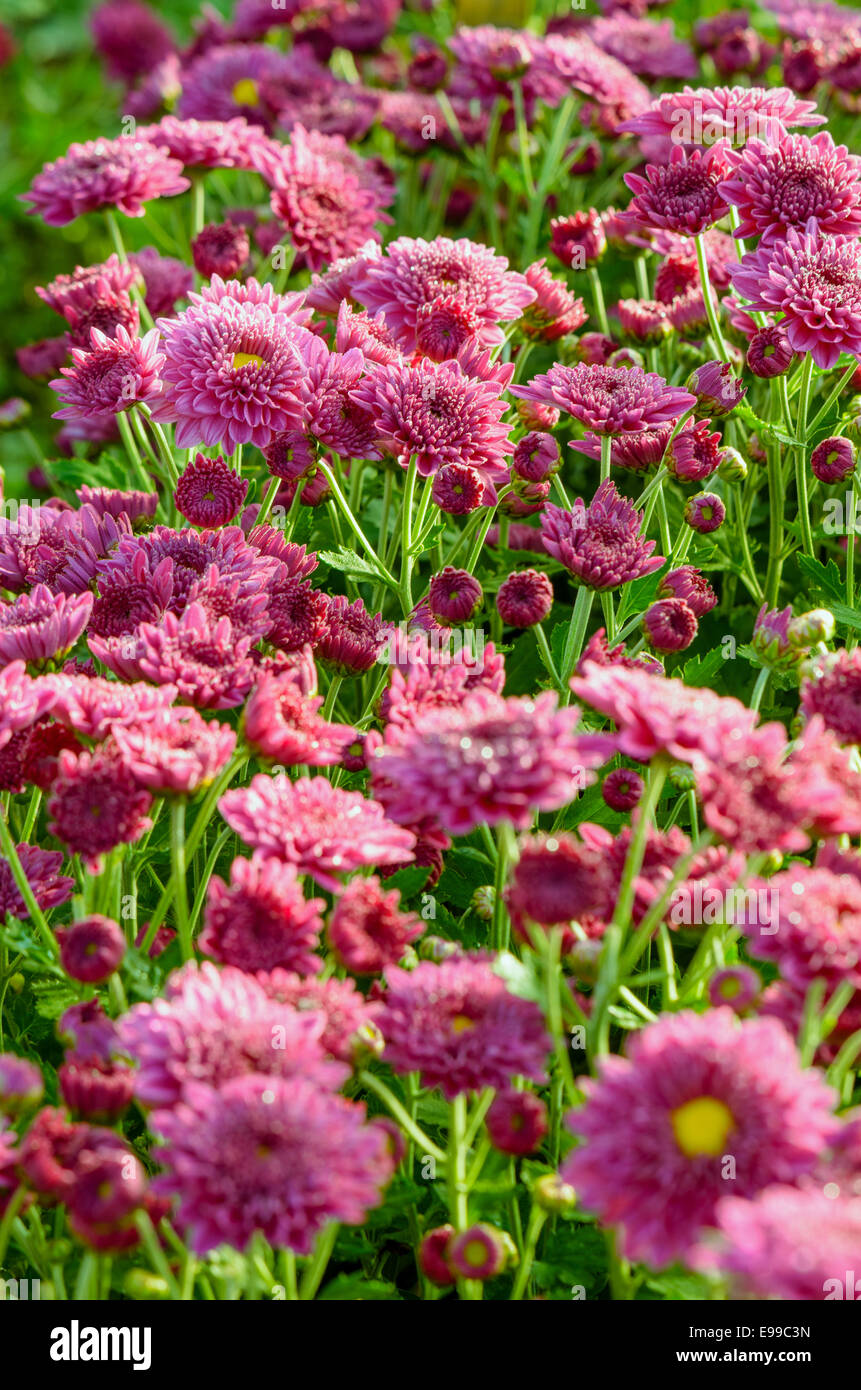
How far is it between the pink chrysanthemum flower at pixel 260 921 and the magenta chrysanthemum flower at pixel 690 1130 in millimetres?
423

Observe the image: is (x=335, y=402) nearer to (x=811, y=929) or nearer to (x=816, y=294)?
(x=816, y=294)

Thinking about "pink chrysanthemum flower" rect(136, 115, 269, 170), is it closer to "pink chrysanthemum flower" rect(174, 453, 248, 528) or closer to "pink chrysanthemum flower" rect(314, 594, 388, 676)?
"pink chrysanthemum flower" rect(174, 453, 248, 528)

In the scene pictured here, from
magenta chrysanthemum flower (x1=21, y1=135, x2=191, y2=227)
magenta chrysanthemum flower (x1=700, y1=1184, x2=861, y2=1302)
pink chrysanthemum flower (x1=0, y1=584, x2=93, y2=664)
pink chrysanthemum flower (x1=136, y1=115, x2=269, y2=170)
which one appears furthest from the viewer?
pink chrysanthemum flower (x1=136, y1=115, x2=269, y2=170)

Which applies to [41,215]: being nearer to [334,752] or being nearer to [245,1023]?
[334,752]

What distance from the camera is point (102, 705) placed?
1.73m

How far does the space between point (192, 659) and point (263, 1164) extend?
754mm

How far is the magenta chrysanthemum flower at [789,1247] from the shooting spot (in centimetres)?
113

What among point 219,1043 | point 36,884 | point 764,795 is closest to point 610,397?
point 764,795

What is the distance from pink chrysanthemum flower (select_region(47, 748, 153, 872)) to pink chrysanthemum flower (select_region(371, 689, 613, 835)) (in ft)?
1.02

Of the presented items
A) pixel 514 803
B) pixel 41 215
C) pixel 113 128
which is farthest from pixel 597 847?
pixel 113 128

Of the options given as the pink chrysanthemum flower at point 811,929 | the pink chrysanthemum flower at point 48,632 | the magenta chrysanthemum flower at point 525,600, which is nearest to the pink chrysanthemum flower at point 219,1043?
the pink chrysanthemum flower at point 811,929

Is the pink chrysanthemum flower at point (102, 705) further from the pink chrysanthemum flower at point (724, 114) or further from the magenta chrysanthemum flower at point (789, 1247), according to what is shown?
the pink chrysanthemum flower at point (724, 114)

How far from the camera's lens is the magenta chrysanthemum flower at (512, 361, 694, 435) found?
2178mm

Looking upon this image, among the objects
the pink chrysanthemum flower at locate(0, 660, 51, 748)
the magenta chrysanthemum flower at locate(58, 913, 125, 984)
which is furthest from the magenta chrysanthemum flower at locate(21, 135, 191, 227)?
the magenta chrysanthemum flower at locate(58, 913, 125, 984)
